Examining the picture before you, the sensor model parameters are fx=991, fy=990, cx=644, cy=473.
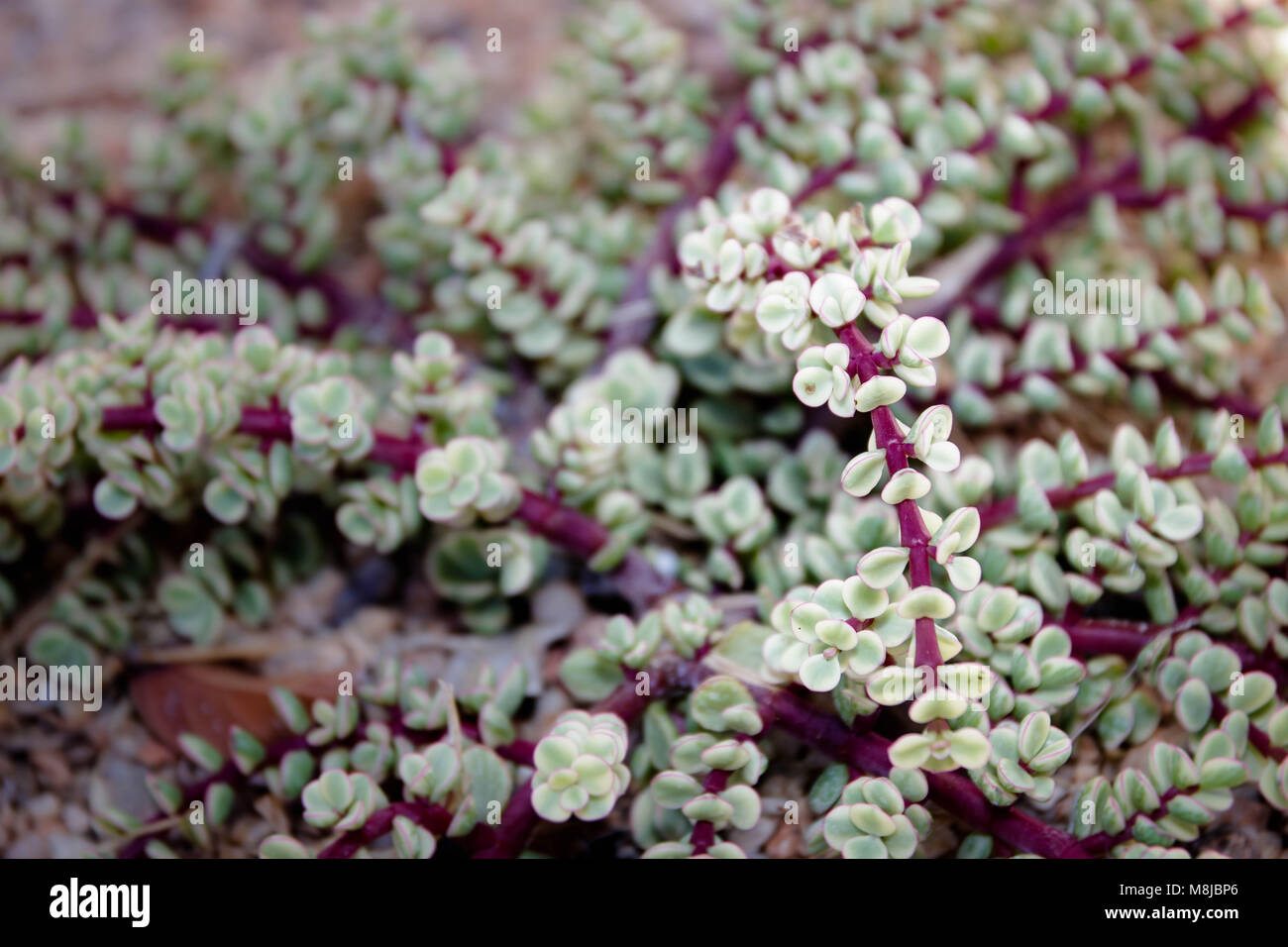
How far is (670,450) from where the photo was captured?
53.1 inches

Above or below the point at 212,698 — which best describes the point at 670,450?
above

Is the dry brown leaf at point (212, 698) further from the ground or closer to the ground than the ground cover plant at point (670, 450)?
closer to the ground

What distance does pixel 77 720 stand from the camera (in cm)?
135

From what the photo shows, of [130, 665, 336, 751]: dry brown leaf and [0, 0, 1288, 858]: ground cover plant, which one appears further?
[130, 665, 336, 751]: dry brown leaf

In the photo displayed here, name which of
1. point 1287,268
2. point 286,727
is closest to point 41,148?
point 286,727

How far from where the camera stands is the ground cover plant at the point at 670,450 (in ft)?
3.36

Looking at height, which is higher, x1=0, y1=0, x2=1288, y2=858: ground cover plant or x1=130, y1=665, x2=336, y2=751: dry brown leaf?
x1=0, y1=0, x2=1288, y2=858: ground cover plant

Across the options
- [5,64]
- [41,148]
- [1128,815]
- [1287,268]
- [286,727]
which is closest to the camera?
[1128,815]

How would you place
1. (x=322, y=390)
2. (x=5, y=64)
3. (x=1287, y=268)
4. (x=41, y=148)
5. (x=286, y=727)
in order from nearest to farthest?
(x=322, y=390) → (x=286, y=727) → (x=1287, y=268) → (x=41, y=148) → (x=5, y=64)

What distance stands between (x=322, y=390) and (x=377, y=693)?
37cm

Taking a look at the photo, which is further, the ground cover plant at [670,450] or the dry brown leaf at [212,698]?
the dry brown leaf at [212,698]

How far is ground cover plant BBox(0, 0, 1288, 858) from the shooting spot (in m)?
1.03
